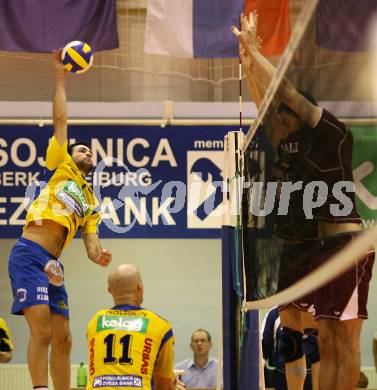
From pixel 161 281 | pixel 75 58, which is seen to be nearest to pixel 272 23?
pixel 161 281

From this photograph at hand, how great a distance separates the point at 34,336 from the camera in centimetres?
602

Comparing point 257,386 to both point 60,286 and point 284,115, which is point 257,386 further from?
point 284,115

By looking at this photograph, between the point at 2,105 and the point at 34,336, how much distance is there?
5194mm

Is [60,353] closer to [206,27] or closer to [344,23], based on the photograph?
[344,23]

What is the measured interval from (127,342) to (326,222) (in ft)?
5.12

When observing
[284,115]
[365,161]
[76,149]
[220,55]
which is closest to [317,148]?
[284,115]

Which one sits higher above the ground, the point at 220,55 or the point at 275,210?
the point at 220,55

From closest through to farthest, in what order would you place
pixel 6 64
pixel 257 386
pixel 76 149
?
1. pixel 257 386
2. pixel 76 149
3. pixel 6 64

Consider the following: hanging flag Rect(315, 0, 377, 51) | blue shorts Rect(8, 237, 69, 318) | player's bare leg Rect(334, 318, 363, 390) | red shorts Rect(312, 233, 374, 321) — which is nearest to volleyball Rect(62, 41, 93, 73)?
blue shorts Rect(8, 237, 69, 318)

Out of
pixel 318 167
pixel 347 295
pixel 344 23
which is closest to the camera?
pixel 344 23

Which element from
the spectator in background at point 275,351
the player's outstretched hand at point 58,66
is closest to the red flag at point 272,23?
the player's outstretched hand at point 58,66

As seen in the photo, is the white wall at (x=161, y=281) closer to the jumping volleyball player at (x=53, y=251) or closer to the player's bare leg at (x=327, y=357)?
the jumping volleyball player at (x=53, y=251)

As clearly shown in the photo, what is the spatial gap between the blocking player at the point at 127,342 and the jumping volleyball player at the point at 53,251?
1.24 m

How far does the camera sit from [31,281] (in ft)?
20.1
